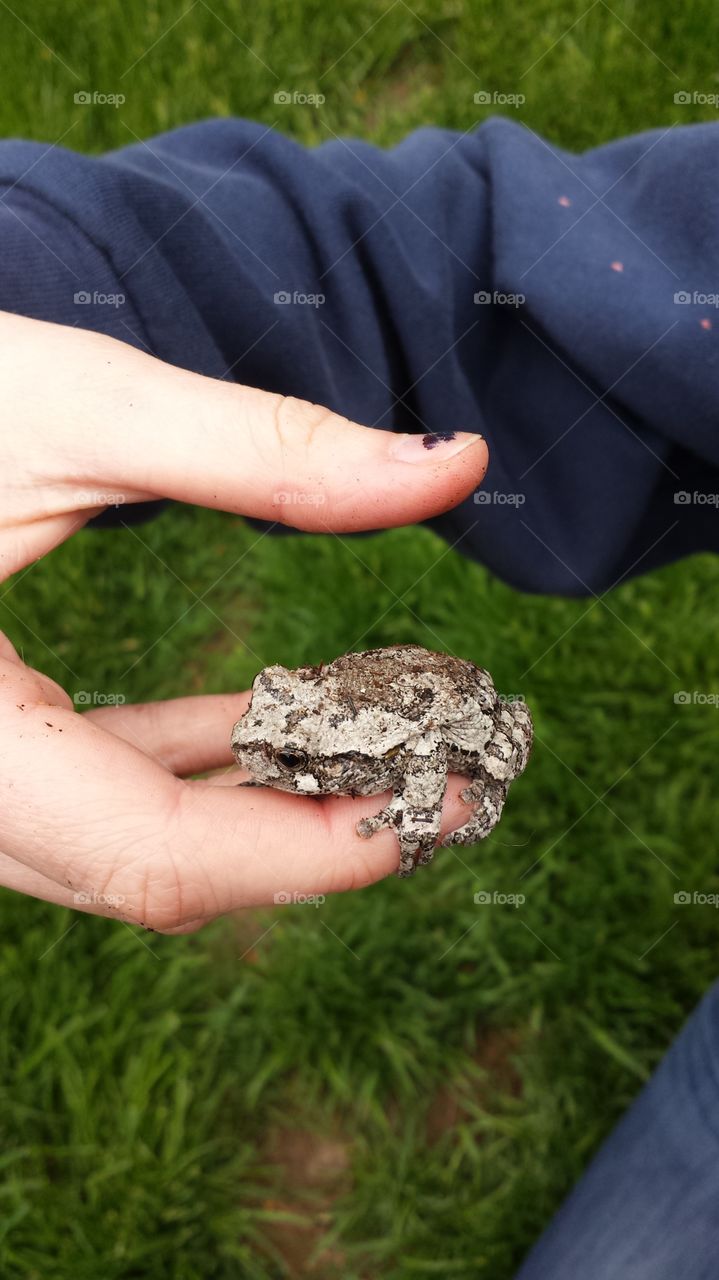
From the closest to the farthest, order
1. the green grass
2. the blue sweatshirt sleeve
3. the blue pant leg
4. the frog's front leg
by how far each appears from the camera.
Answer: the blue sweatshirt sleeve → the frog's front leg → the blue pant leg → the green grass

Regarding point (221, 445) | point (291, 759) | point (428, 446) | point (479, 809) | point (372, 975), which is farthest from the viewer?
point (372, 975)

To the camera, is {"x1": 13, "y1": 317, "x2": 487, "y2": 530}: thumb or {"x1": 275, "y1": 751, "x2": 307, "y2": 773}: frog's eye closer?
{"x1": 13, "y1": 317, "x2": 487, "y2": 530}: thumb

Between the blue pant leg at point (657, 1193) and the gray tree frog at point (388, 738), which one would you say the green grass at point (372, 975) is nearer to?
the blue pant leg at point (657, 1193)

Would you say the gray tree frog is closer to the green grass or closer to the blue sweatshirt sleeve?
the blue sweatshirt sleeve

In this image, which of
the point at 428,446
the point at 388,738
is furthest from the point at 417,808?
the point at 428,446

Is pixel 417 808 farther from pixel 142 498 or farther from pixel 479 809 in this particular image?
pixel 142 498

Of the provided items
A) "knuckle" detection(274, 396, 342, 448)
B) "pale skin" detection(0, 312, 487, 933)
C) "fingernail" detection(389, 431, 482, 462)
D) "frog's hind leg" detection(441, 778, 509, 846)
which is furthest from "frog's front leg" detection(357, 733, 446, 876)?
"knuckle" detection(274, 396, 342, 448)

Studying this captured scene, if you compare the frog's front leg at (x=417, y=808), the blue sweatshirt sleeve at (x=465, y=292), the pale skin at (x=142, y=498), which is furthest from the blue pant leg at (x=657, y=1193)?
the blue sweatshirt sleeve at (x=465, y=292)

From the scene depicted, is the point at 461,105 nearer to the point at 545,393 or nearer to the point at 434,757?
the point at 545,393
